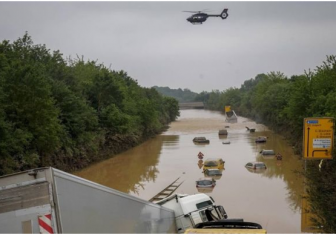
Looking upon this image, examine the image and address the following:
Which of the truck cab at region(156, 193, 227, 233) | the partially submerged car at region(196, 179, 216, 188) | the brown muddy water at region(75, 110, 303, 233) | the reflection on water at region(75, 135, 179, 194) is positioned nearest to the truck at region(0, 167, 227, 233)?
the truck cab at region(156, 193, 227, 233)

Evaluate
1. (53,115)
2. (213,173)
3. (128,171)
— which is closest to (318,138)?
(213,173)

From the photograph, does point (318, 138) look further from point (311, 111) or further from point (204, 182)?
point (311, 111)

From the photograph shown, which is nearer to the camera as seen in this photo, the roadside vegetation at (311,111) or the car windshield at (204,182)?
the roadside vegetation at (311,111)

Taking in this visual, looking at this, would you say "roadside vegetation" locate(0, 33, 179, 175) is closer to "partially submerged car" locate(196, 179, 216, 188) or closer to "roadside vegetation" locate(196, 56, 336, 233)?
"partially submerged car" locate(196, 179, 216, 188)

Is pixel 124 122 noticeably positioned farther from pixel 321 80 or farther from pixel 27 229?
pixel 27 229

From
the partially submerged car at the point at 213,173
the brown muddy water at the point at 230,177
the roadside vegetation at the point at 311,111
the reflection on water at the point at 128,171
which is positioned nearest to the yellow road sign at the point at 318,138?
the roadside vegetation at the point at 311,111

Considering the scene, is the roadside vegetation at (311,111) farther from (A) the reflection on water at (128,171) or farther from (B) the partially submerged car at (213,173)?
(A) the reflection on water at (128,171)
